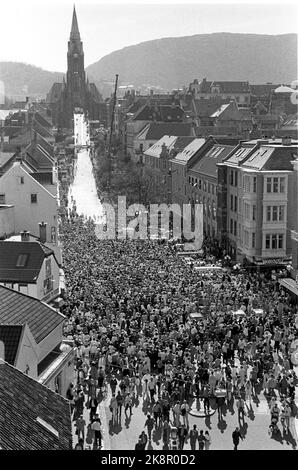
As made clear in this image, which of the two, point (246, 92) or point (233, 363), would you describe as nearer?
point (233, 363)

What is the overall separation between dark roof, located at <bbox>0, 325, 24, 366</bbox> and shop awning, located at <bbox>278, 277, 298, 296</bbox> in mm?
26130

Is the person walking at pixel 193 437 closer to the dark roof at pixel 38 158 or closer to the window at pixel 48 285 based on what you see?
the window at pixel 48 285

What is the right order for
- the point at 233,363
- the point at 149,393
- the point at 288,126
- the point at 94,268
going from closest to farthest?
the point at 149,393 < the point at 233,363 < the point at 94,268 < the point at 288,126

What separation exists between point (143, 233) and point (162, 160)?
95.3 ft

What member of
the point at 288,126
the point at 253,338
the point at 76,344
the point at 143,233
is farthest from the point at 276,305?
the point at 288,126

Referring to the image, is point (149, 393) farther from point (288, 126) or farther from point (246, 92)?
point (246, 92)

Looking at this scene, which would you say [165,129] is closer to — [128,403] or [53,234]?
[53,234]

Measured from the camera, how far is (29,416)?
16.8 m

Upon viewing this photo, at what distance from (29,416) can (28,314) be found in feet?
28.7

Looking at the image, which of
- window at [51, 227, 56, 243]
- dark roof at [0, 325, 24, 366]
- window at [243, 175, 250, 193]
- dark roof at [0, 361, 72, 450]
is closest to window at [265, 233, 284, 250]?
window at [243, 175, 250, 193]

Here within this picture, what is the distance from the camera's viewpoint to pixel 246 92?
586 feet

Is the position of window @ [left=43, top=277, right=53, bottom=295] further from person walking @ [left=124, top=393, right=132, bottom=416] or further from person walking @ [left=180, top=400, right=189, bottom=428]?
person walking @ [left=180, top=400, right=189, bottom=428]

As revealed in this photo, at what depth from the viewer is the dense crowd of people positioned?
27.0m

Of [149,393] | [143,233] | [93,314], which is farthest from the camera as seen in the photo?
[143,233]
